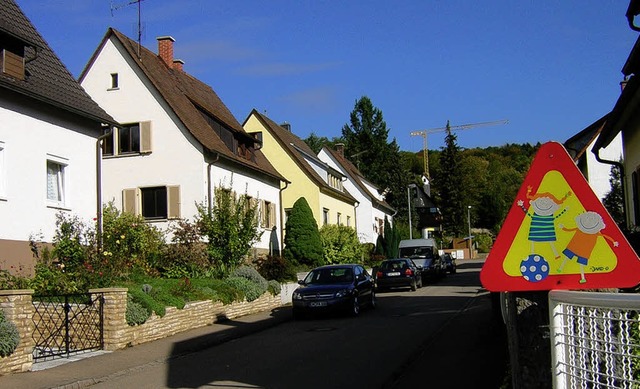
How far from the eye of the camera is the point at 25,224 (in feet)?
57.3

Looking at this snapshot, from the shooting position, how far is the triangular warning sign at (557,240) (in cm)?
380

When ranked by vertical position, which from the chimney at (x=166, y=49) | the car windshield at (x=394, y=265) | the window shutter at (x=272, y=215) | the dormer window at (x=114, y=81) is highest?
the chimney at (x=166, y=49)

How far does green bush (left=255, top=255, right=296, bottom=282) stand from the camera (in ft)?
89.0

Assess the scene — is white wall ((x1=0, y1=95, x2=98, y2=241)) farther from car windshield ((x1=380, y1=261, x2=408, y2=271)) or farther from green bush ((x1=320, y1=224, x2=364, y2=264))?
green bush ((x1=320, y1=224, x2=364, y2=264))

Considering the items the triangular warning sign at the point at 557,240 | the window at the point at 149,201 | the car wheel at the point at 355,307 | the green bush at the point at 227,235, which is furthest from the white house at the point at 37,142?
the triangular warning sign at the point at 557,240

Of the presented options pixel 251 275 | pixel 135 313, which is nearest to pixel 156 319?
pixel 135 313

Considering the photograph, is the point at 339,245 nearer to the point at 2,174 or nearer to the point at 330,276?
the point at 330,276

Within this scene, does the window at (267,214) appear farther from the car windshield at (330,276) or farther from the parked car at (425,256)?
the car windshield at (330,276)

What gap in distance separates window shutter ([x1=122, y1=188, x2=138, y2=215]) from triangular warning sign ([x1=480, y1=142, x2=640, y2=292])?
2554cm

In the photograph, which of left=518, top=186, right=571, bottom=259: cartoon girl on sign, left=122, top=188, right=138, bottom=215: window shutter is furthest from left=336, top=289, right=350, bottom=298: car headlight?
left=518, top=186, right=571, bottom=259: cartoon girl on sign

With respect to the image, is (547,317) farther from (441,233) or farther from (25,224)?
(441,233)

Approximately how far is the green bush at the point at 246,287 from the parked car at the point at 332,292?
1.76 metres

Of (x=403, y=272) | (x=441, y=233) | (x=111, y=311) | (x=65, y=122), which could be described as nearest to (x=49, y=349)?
(x=111, y=311)

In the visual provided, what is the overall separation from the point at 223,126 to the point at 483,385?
80.4 ft
